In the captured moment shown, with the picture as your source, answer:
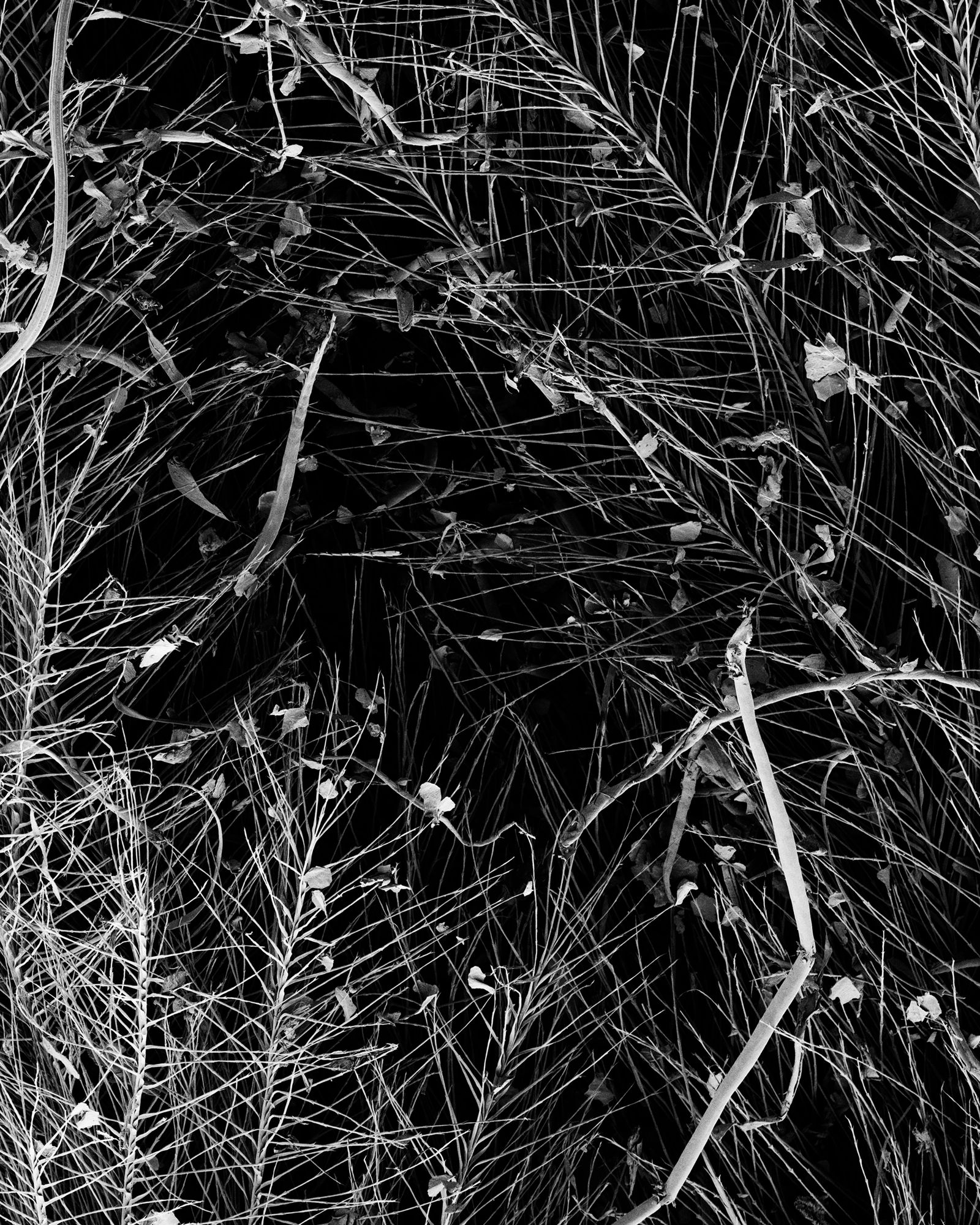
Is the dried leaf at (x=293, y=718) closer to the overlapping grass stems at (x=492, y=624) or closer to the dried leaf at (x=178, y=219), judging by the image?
the overlapping grass stems at (x=492, y=624)

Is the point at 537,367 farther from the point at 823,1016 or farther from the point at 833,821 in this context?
the point at 823,1016

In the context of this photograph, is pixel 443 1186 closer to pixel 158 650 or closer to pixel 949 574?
pixel 158 650

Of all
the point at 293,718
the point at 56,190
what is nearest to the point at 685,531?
the point at 293,718

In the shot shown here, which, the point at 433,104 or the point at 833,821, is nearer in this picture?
the point at 433,104

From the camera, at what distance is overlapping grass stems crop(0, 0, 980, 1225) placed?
3.47 ft

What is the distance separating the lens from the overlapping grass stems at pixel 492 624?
1059mm

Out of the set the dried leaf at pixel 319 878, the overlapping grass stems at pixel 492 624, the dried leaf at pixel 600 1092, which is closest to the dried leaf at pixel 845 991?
the overlapping grass stems at pixel 492 624

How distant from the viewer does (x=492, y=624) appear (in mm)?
1180

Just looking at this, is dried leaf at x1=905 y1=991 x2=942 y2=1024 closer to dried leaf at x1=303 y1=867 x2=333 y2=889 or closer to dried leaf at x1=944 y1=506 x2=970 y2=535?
dried leaf at x1=944 y1=506 x2=970 y2=535

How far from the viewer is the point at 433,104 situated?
1.05 meters

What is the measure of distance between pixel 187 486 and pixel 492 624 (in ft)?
1.21

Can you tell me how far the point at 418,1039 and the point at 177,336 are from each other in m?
0.83

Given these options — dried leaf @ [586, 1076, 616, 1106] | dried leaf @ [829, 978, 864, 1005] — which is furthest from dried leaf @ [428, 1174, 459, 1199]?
dried leaf @ [829, 978, 864, 1005]

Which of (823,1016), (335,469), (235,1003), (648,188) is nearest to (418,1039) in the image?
(235,1003)
